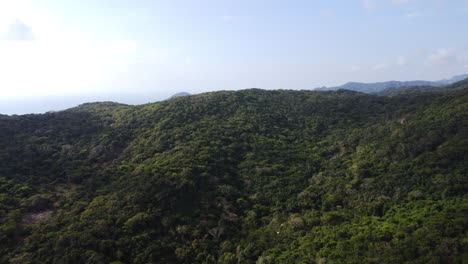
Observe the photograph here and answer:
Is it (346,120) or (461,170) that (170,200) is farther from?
(346,120)

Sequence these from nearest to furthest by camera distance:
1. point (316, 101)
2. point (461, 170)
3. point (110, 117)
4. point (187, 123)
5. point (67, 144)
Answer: point (461, 170), point (67, 144), point (187, 123), point (110, 117), point (316, 101)

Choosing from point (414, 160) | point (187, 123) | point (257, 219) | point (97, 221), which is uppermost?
point (187, 123)

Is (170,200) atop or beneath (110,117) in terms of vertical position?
beneath

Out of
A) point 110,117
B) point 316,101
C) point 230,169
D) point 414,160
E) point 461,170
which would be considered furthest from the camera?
point 316,101

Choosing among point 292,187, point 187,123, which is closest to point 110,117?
point 187,123

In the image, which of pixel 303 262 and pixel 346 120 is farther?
pixel 346 120

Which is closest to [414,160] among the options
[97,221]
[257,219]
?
[257,219]
